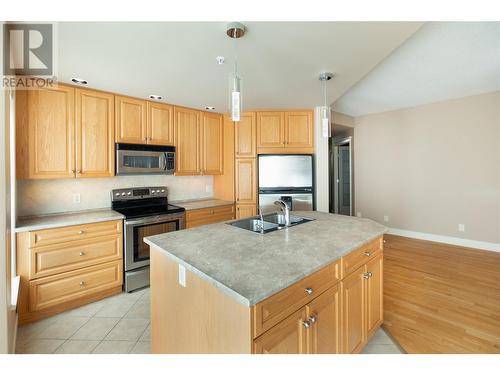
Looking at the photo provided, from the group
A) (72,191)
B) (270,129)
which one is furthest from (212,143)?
(72,191)

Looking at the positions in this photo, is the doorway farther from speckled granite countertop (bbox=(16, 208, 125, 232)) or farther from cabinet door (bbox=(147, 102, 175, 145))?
speckled granite countertop (bbox=(16, 208, 125, 232))

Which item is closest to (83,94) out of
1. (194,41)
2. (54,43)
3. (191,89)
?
(54,43)

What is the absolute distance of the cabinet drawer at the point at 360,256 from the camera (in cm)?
141

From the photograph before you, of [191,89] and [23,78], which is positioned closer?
[23,78]

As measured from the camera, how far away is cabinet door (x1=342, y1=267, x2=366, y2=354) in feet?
4.61

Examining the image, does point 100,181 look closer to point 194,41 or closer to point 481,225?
point 194,41

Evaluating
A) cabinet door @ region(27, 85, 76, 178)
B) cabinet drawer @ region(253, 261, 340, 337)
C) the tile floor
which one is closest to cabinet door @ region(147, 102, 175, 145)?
cabinet door @ region(27, 85, 76, 178)

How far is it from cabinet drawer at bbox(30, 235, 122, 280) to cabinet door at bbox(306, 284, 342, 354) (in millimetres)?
2218

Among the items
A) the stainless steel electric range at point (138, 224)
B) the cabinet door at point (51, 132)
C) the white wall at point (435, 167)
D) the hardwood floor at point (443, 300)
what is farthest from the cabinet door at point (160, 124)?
the white wall at point (435, 167)

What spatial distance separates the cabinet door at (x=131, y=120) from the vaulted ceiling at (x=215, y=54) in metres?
0.15

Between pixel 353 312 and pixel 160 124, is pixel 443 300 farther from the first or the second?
pixel 160 124

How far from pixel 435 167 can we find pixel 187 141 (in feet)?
13.9
